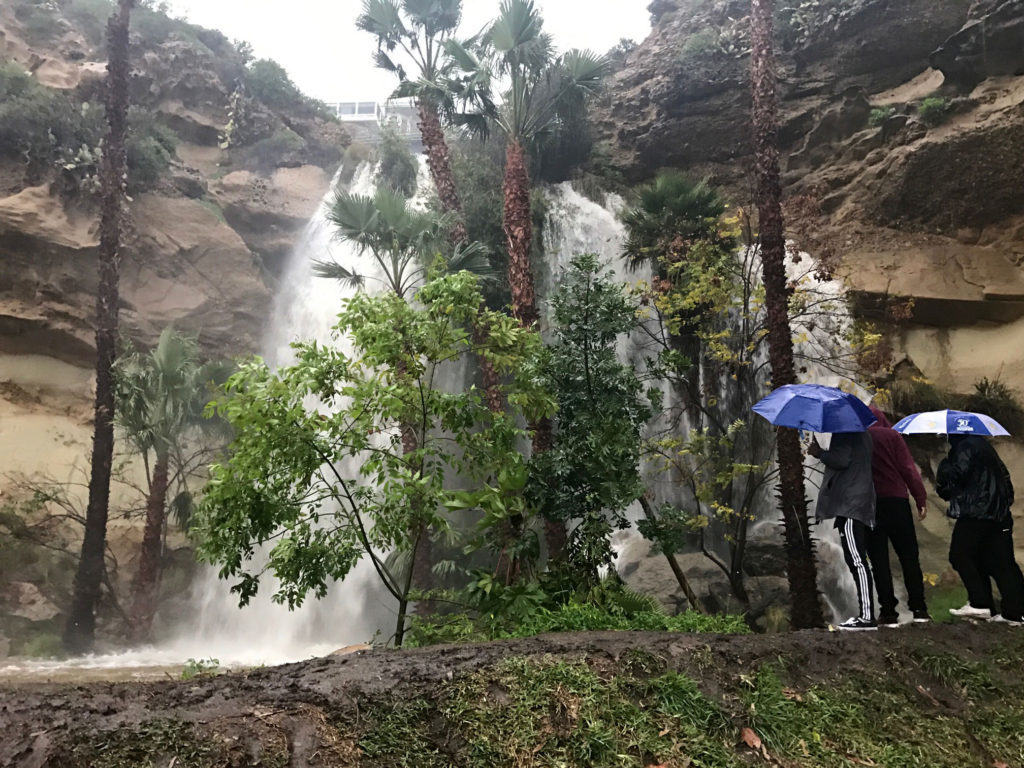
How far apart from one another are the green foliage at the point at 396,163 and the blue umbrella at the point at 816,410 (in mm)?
16814

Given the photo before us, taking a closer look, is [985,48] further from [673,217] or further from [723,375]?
[723,375]

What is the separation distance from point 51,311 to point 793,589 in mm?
17535

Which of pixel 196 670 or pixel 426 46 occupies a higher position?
pixel 426 46

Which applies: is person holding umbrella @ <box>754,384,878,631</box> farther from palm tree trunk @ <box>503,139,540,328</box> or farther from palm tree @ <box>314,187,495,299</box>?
palm tree @ <box>314,187,495,299</box>

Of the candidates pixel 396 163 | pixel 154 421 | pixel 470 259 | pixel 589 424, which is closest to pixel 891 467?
pixel 589 424

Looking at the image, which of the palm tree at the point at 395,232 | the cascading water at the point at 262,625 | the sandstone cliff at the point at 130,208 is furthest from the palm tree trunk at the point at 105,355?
the palm tree at the point at 395,232

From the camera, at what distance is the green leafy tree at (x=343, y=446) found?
484cm

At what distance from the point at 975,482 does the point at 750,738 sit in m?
3.61

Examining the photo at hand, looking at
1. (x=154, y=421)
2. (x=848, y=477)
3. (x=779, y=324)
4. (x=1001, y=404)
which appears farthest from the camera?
(x=154, y=421)

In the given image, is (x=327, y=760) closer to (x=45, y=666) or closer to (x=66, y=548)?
(x=45, y=666)

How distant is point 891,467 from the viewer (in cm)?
557

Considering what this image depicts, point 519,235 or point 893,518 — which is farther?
point 519,235

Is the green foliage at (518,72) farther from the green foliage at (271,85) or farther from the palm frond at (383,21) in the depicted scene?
the green foliage at (271,85)

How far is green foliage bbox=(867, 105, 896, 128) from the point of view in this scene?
48.0 ft
